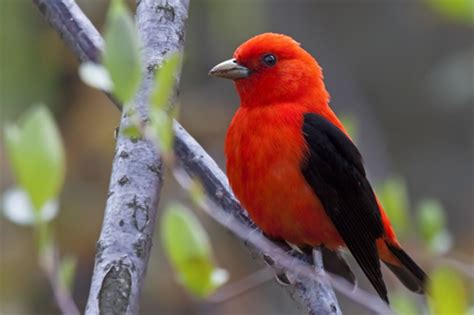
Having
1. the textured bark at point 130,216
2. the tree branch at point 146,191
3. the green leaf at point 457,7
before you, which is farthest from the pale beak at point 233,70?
the green leaf at point 457,7

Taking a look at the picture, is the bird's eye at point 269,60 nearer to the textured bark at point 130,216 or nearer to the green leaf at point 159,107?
the textured bark at point 130,216

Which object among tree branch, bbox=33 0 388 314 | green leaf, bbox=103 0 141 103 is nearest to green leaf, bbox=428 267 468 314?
tree branch, bbox=33 0 388 314

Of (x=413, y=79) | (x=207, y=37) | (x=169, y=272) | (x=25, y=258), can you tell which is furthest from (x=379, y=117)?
(x=25, y=258)

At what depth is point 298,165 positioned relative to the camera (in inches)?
152

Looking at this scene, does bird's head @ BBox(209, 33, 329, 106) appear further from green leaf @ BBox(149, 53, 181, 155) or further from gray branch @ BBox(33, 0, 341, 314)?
green leaf @ BBox(149, 53, 181, 155)

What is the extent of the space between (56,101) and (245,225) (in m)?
3.64

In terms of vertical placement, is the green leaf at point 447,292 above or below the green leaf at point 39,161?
below

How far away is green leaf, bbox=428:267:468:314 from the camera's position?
1.82 metres

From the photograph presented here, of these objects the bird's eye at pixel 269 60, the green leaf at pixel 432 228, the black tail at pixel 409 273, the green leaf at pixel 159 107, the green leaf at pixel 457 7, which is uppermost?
the bird's eye at pixel 269 60

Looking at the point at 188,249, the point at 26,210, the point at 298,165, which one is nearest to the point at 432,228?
the point at 298,165

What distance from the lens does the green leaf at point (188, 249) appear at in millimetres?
1873

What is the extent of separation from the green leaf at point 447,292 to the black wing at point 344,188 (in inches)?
76.5

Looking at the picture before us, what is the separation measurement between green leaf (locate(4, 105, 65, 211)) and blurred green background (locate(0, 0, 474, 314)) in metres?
3.80

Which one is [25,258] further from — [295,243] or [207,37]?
[295,243]
